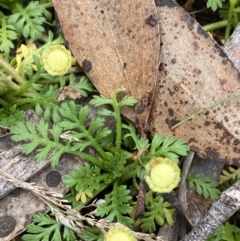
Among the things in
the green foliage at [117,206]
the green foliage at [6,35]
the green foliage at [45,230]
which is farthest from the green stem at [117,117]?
the green foliage at [6,35]

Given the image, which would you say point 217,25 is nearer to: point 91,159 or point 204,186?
point 204,186

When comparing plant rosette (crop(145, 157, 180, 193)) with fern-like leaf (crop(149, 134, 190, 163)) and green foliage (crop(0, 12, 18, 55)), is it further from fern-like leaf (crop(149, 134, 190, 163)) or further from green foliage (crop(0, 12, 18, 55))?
green foliage (crop(0, 12, 18, 55))

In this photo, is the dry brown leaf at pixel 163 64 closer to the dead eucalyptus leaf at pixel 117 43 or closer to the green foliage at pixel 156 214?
the dead eucalyptus leaf at pixel 117 43

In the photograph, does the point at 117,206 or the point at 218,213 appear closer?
the point at 218,213

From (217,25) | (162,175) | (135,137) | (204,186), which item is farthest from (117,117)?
(217,25)

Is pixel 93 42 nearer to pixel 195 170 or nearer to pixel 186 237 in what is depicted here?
pixel 195 170

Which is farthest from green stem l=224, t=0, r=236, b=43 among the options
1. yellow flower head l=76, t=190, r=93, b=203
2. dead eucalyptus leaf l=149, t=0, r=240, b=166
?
yellow flower head l=76, t=190, r=93, b=203
